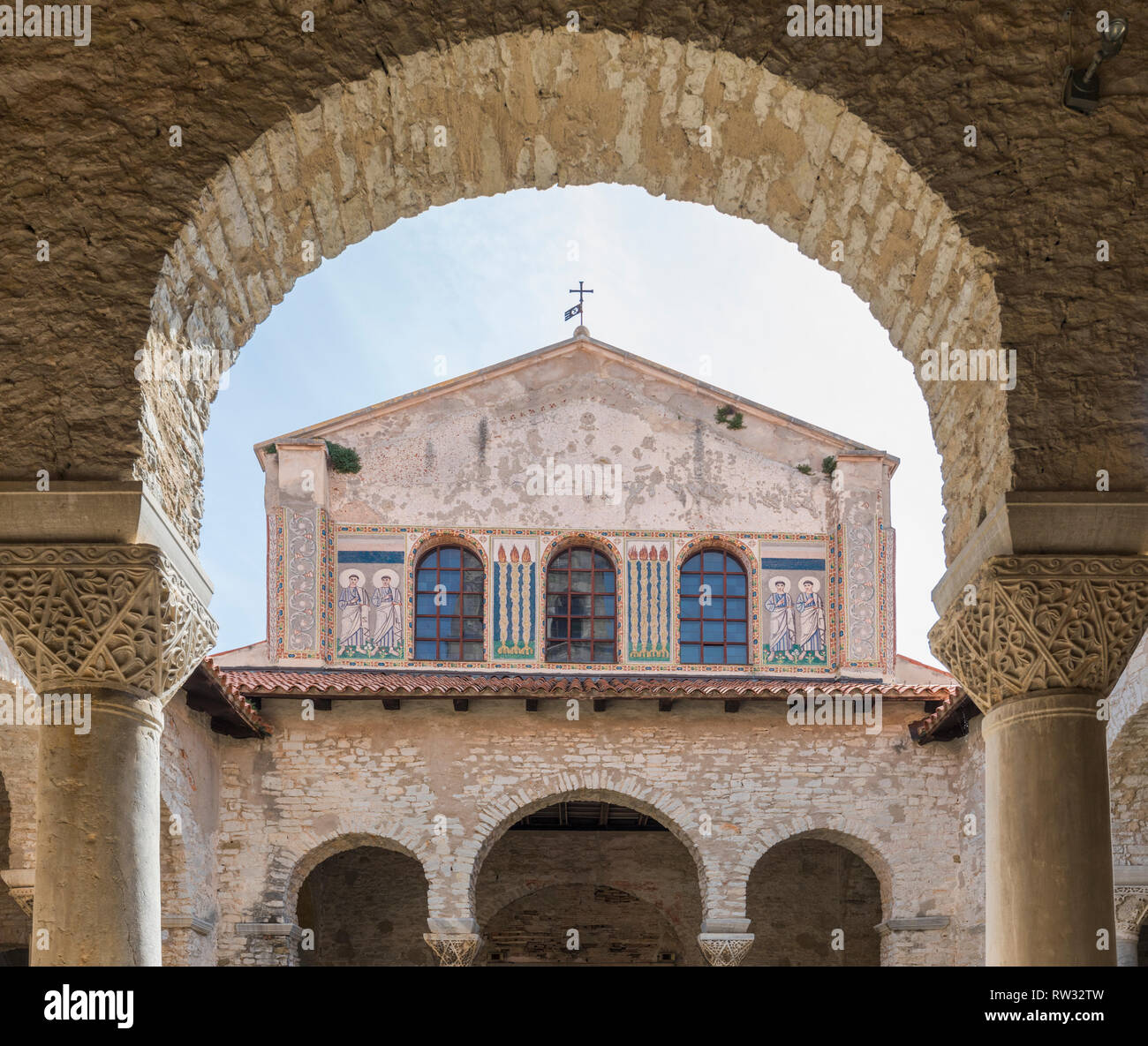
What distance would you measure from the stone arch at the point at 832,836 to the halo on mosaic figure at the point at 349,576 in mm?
5332

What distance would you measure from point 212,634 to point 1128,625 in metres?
3.31

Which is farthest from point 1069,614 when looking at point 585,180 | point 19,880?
Result: point 19,880

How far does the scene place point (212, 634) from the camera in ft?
18.4

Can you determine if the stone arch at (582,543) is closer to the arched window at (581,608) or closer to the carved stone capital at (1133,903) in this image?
the arched window at (581,608)

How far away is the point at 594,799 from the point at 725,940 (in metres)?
1.89

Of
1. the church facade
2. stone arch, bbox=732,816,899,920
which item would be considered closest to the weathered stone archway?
the church facade

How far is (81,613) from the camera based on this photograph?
16.1ft

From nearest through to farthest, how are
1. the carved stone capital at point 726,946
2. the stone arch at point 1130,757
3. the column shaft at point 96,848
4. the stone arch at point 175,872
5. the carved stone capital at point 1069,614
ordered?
the column shaft at point 96,848 → the carved stone capital at point 1069,614 → the stone arch at point 1130,757 → the stone arch at point 175,872 → the carved stone capital at point 726,946

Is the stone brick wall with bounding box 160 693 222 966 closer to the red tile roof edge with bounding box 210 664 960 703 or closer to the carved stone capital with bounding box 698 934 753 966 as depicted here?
the red tile roof edge with bounding box 210 664 960 703

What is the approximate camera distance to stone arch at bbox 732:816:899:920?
14.8 metres

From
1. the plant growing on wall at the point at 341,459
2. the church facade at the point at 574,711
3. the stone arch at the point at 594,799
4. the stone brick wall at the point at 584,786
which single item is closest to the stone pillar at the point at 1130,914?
the church facade at the point at 574,711

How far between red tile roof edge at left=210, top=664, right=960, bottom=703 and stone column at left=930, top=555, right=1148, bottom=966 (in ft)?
30.3

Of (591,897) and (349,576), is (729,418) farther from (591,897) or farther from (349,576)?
(591,897)

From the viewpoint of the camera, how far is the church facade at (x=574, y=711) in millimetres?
14633
